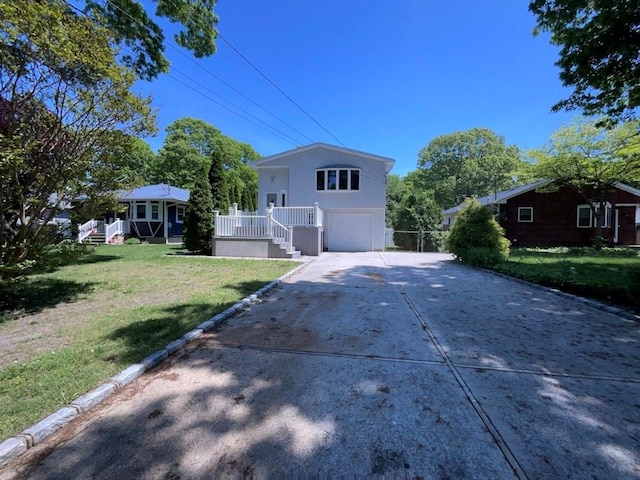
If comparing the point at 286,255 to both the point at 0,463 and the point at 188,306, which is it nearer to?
the point at 188,306

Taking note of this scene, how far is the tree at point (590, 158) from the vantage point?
15.6 metres

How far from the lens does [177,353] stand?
3609 millimetres

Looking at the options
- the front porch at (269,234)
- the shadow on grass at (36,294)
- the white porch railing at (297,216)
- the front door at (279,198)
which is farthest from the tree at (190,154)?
the shadow on grass at (36,294)

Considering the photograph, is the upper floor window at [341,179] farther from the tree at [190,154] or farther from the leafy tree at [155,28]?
the tree at [190,154]

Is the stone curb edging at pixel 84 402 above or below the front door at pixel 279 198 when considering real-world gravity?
below

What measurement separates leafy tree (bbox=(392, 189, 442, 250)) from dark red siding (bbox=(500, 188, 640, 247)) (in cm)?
471

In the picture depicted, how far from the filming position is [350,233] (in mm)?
18062

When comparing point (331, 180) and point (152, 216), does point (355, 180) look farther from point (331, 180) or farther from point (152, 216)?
point (152, 216)

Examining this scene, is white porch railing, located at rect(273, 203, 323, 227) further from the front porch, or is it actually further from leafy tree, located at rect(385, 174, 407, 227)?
leafy tree, located at rect(385, 174, 407, 227)

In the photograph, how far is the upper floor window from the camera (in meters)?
17.5

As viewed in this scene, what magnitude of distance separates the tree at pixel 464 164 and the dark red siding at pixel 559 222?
19.8 m

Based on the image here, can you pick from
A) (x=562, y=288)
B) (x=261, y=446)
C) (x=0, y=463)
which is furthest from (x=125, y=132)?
(x=562, y=288)

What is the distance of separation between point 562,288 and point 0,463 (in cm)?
904

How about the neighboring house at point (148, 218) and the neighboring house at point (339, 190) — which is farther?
the neighboring house at point (148, 218)
